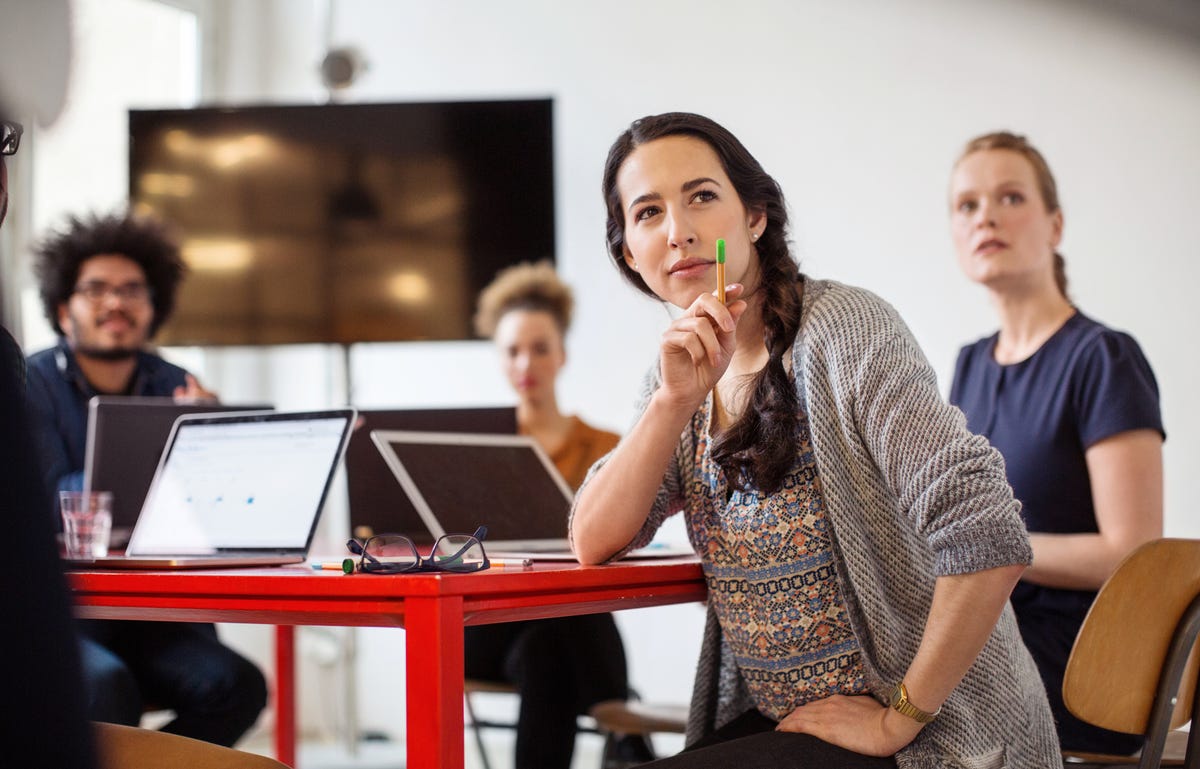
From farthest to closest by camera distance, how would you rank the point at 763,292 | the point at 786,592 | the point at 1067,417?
1. the point at 1067,417
2. the point at 763,292
3. the point at 786,592

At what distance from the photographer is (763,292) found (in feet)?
4.68

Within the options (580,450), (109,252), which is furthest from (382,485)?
(109,252)

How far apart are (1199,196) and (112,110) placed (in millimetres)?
3354

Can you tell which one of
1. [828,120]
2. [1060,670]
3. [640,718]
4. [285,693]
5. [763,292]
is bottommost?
[285,693]

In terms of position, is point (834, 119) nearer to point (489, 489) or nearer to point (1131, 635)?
point (489, 489)

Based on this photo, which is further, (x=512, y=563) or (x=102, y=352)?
(x=102, y=352)

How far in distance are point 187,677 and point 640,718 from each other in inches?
33.5

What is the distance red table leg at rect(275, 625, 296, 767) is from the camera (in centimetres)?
242

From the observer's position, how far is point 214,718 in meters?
2.20

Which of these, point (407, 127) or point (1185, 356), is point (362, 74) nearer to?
point (407, 127)

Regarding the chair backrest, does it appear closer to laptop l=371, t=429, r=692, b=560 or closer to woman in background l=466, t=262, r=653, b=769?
laptop l=371, t=429, r=692, b=560

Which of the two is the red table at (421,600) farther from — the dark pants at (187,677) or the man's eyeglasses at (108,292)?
the man's eyeglasses at (108,292)

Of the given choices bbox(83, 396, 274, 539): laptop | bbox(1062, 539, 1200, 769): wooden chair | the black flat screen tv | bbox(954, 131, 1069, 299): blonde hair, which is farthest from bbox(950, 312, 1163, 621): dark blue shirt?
the black flat screen tv

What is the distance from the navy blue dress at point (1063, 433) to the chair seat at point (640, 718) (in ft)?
1.96
